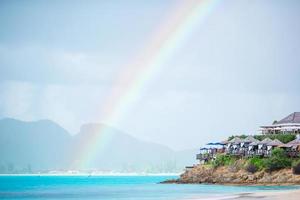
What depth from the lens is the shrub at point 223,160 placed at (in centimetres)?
12200

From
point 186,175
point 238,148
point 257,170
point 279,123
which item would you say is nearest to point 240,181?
point 257,170

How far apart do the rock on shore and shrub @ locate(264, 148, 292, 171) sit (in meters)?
1.06

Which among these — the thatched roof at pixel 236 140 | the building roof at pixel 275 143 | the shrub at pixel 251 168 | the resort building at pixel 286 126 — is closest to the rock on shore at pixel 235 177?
the shrub at pixel 251 168

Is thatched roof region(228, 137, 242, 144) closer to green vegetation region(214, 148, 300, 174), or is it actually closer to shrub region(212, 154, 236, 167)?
shrub region(212, 154, 236, 167)

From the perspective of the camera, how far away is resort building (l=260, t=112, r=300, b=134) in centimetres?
13369

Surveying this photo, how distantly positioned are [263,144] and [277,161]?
9.83 meters

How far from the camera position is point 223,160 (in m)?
123

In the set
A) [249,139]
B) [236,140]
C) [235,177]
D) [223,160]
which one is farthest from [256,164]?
[236,140]

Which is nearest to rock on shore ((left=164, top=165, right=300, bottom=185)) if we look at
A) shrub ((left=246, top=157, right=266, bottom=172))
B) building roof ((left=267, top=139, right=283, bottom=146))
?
shrub ((left=246, top=157, right=266, bottom=172))

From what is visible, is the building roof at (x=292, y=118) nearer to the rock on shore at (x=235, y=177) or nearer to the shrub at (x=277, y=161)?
the rock on shore at (x=235, y=177)

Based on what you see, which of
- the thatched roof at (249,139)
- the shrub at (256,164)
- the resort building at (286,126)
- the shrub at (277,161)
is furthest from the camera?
the resort building at (286,126)

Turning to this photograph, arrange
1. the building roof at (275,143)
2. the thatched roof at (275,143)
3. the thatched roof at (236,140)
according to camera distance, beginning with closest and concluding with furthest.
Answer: the thatched roof at (275,143), the building roof at (275,143), the thatched roof at (236,140)

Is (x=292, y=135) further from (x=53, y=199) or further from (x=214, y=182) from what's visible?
(x=53, y=199)

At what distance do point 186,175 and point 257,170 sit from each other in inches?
966
